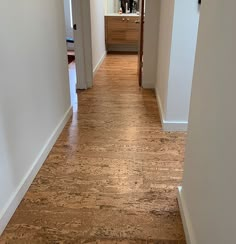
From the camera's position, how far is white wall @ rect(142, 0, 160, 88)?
3.90 m

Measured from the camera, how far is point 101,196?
203cm

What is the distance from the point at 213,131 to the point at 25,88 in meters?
1.37

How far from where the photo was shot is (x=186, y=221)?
169 cm


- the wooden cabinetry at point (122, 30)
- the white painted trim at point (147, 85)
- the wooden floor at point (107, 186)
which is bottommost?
the wooden floor at point (107, 186)

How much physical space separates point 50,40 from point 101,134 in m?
1.04

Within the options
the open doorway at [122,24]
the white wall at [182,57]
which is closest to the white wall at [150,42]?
the white wall at [182,57]

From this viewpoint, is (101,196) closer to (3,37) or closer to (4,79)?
(4,79)

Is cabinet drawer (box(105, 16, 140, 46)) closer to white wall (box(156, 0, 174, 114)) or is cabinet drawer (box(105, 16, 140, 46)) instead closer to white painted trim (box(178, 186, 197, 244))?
white wall (box(156, 0, 174, 114))

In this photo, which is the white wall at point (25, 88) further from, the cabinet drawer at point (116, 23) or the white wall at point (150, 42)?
the cabinet drawer at point (116, 23)

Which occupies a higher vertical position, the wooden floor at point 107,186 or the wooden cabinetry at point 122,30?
the wooden cabinetry at point 122,30

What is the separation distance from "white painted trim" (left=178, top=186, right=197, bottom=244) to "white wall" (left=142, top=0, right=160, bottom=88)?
8.81ft

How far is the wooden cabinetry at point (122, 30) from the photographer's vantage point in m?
6.47

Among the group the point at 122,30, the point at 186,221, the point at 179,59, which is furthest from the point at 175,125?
the point at 122,30

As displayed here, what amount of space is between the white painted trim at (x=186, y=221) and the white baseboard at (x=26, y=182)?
1.09 m
